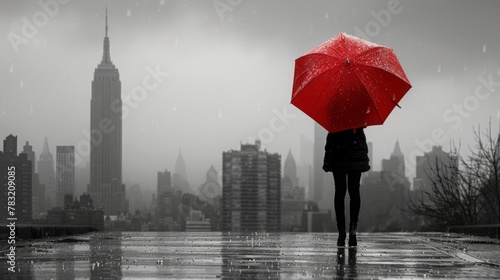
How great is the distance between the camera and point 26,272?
6.82 metres

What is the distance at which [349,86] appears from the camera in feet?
36.0

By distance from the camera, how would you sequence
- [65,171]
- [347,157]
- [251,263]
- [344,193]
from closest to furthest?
[251,263], [347,157], [344,193], [65,171]

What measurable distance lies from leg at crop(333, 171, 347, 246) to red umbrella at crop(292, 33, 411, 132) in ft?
2.15

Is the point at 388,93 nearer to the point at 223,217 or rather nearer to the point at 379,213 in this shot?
the point at 379,213

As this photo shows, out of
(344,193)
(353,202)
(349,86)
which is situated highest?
(349,86)

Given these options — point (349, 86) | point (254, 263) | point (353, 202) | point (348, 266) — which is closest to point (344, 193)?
point (353, 202)

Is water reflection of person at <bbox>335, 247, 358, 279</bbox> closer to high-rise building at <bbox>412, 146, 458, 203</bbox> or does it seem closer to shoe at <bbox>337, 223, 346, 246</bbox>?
shoe at <bbox>337, 223, 346, 246</bbox>

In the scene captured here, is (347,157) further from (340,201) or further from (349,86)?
(349,86)

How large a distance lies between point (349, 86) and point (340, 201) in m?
1.42

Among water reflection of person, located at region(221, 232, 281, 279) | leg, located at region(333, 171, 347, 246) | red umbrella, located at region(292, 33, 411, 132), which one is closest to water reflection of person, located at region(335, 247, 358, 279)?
water reflection of person, located at region(221, 232, 281, 279)

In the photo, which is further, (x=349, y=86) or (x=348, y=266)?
(x=349, y=86)

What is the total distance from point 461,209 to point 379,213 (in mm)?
25395

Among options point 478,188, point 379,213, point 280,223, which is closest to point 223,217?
point 280,223

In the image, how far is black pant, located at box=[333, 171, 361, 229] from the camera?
1130 centimetres
